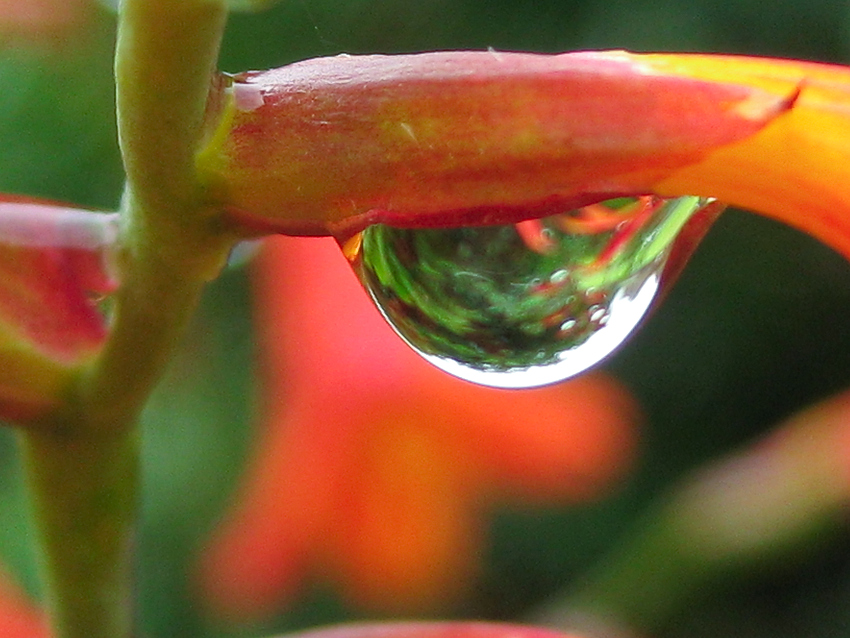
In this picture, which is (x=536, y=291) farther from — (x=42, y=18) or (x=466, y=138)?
(x=42, y=18)

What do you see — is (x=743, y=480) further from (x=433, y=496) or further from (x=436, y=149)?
(x=436, y=149)

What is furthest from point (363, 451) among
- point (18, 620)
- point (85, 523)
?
point (85, 523)


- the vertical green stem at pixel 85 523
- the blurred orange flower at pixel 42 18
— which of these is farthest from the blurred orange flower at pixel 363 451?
the vertical green stem at pixel 85 523

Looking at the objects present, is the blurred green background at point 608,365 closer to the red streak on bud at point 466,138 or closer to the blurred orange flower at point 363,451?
the blurred orange flower at point 363,451

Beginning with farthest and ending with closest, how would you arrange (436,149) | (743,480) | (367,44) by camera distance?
1. (367,44)
2. (743,480)
3. (436,149)

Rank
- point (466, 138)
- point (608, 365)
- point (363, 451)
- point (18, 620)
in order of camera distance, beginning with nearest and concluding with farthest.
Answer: point (466, 138)
point (18, 620)
point (363, 451)
point (608, 365)

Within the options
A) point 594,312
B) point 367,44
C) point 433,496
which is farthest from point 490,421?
point 594,312
